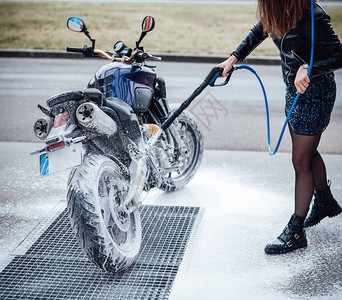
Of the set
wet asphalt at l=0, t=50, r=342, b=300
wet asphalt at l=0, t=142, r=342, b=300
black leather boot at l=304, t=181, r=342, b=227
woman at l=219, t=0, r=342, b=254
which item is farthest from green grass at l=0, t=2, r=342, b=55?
woman at l=219, t=0, r=342, b=254

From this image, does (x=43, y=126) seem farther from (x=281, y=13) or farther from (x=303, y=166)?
(x=303, y=166)

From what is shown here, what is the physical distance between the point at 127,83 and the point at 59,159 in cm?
111

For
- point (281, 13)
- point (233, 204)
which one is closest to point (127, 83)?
point (281, 13)

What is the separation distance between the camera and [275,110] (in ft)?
28.4

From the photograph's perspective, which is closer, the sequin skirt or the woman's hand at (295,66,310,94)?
the woman's hand at (295,66,310,94)

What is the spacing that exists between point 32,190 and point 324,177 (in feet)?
8.55

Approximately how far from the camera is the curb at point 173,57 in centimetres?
1243

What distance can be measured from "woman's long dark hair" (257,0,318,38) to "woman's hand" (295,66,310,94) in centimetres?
29

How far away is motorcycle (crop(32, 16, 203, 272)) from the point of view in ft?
12.0

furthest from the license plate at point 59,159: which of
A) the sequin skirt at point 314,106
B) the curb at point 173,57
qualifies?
the curb at point 173,57

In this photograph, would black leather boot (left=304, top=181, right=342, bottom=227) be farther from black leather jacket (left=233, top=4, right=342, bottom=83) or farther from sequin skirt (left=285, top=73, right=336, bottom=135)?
black leather jacket (left=233, top=4, right=342, bottom=83)

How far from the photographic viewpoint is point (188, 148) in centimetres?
560

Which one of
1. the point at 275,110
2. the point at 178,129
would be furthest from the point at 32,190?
the point at 275,110

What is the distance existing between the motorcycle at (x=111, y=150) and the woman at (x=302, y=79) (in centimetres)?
73
